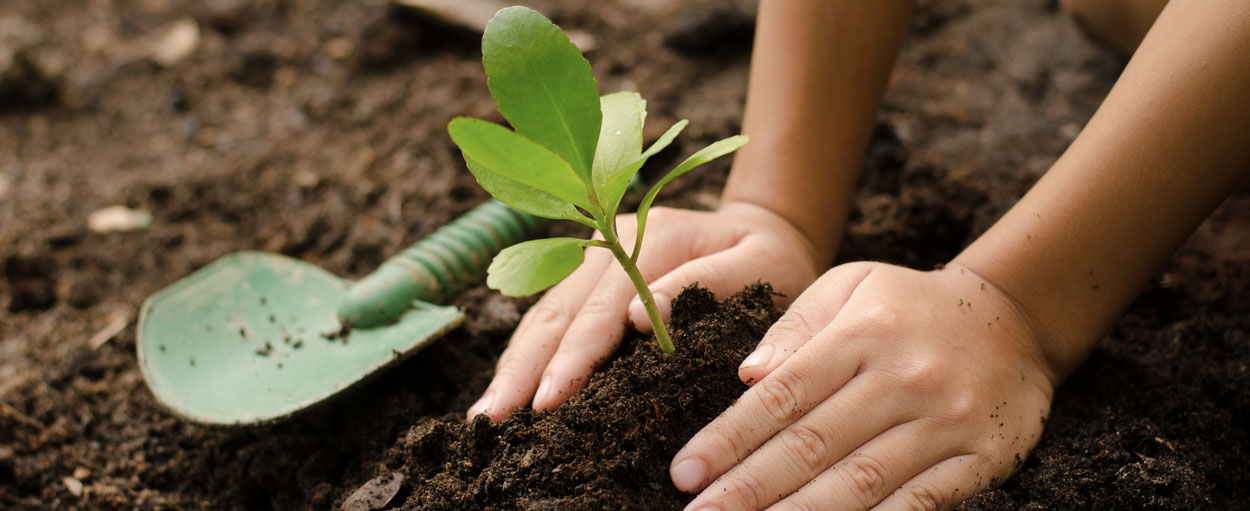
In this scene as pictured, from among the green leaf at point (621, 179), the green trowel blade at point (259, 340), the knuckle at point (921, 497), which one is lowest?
the green trowel blade at point (259, 340)

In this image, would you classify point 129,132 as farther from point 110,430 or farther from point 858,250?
point 858,250

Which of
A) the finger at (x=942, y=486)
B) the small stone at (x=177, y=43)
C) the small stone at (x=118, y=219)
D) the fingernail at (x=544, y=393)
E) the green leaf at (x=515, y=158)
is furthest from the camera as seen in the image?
the small stone at (x=177, y=43)

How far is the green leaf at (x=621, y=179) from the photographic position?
81cm

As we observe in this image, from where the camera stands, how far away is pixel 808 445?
957mm

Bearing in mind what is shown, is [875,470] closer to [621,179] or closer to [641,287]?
[641,287]

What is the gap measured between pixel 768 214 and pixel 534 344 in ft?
1.46

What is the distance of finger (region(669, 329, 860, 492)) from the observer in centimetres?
95

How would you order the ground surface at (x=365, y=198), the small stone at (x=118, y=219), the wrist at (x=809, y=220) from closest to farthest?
the ground surface at (x=365, y=198) < the wrist at (x=809, y=220) < the small stone at (x=118, y=219)

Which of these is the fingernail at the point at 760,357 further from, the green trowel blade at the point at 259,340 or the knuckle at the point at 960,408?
the green trowel blade at the point at 259,340

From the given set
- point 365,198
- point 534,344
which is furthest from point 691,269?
point 365,198

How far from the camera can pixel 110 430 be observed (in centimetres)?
140

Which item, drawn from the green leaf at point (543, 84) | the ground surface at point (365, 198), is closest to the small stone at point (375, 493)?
the ground surface at point (365, 198)

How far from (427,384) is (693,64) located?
4.24ft

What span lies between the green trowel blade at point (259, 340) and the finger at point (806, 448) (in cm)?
53
